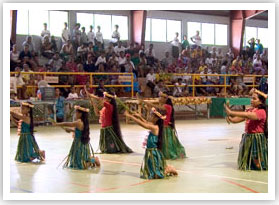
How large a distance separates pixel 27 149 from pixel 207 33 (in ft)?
61.1

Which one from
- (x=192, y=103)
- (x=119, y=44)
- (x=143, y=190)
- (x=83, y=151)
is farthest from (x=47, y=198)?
(x=119, y=44)

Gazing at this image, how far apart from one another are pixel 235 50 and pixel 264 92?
18.5 metres

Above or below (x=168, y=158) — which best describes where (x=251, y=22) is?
above

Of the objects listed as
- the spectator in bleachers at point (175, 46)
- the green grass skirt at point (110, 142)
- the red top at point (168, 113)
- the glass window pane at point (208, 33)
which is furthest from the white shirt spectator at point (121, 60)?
the red top at point (168, 113)

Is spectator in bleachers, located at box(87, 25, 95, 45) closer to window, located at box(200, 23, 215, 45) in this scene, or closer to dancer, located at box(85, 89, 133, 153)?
window, located at box(200, 23, 215, 45)

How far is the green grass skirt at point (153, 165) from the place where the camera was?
7.91 meters

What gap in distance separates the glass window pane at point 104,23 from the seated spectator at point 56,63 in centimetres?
410

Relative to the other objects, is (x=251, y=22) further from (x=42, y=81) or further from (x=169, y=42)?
(x=42, y=81)

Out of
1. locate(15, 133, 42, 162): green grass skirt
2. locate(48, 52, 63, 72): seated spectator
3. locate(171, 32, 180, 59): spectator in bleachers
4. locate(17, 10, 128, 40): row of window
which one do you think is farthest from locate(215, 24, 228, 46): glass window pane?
locate(15, 133, 42, 162): green grass skirt

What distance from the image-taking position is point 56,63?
18641 mm

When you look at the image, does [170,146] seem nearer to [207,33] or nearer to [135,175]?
[135,175]

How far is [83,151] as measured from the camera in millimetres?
8867

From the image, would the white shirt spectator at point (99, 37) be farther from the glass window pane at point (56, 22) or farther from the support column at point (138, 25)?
the support column at point (138, 25)

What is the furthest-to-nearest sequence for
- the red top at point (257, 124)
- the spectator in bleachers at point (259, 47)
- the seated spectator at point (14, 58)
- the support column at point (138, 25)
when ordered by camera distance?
the spectator in bleachers at point (259, 47)
the support column at point (138, 25)
the seated spectator at point (14, 58)
the red top at point (257, 124)
